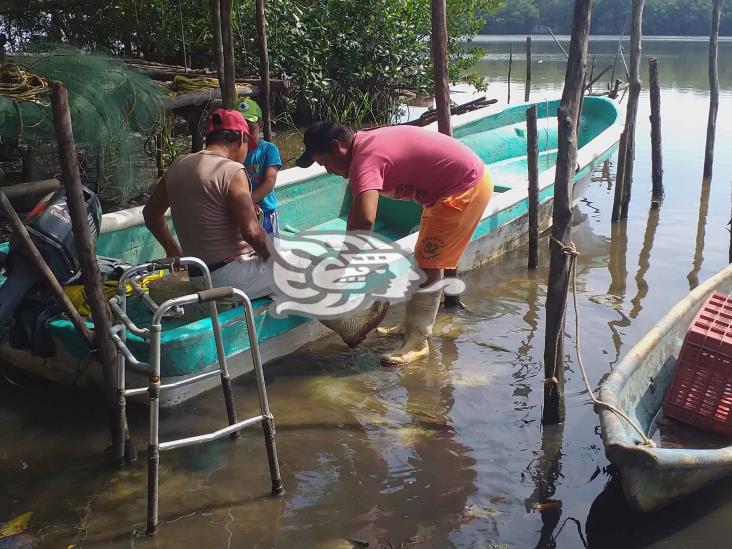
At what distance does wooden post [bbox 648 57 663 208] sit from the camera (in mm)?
8898

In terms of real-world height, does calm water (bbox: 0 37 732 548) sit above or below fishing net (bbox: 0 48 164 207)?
below

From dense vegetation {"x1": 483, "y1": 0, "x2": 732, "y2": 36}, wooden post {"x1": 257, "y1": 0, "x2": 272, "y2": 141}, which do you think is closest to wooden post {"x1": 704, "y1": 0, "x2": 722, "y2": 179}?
wooden post {"x1": 257, "y1": 0, "x2": 272, "y2": 141}

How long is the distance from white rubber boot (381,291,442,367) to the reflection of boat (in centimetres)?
146

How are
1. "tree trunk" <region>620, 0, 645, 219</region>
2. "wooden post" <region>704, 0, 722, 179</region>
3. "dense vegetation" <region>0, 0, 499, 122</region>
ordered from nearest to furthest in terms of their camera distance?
"tree trunk" <region>620, 0, 645, 219</region> < "wooden post" <region>704, 0, 722, 179</region> < "dense vegetation" <region>0, 0, 499, 122</region>

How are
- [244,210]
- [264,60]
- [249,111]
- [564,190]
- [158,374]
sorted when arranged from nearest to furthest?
1. [158,374]
2. [564,190]
3. [244,210]
4. [249,111]
5. [264,60]

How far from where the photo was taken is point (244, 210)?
4.03m

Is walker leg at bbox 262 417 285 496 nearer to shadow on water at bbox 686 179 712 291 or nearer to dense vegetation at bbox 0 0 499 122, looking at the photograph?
shadow on water at bbox 686 179 712 291

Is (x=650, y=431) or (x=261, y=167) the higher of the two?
(x=261, y=167)

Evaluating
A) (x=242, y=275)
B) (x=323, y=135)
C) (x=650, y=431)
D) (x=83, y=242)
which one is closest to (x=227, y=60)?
(x=323, y=135)

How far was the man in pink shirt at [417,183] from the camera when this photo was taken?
14.4 feet

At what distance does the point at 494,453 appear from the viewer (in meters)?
4.05

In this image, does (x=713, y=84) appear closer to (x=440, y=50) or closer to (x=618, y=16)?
(x=440, y=50)

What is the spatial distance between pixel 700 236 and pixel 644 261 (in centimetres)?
125

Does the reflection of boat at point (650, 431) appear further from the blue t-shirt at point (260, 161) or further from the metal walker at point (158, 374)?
the blue t-shirt at point (260, 161)
